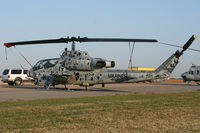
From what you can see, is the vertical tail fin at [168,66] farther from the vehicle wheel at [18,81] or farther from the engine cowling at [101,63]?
the vehicle wheel at [18,81]

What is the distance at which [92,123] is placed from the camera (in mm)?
7332

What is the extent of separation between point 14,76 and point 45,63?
13.7 meters

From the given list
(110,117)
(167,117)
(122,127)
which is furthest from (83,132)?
(167,117)

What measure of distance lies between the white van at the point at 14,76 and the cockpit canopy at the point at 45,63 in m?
12.0

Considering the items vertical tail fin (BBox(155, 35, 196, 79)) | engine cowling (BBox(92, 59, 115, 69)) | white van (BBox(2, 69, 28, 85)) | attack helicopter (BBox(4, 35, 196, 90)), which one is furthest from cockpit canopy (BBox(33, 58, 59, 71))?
white van (BBox(2, 69, 28, 85))

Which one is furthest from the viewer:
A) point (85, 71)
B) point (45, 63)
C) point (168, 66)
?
point (45, 63)

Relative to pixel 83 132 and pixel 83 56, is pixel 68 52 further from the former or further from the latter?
pixel 83 132

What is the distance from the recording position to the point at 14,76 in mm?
35469

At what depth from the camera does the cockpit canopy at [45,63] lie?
23.1 metres

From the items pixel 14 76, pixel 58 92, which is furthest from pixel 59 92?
pixel 14 76

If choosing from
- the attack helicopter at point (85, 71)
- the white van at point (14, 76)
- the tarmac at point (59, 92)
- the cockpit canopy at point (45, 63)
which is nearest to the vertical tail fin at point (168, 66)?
the attack helicopter at point (85, 71)

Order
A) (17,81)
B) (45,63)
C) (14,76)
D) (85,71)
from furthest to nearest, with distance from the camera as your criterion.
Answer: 1. (17,81)
2. (14,76)
3. (45,63)
4. (85,71)

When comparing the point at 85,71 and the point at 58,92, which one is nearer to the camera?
the point at 58,92

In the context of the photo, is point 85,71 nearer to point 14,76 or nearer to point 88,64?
point 88,64
